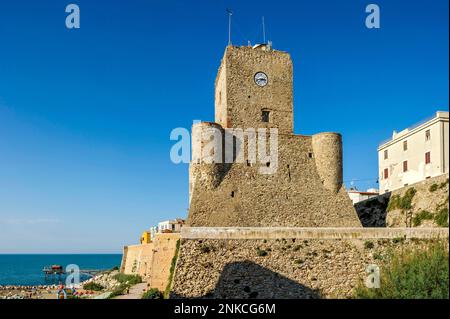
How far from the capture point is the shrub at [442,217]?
23.5 meters

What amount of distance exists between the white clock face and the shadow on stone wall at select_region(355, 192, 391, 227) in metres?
10.8

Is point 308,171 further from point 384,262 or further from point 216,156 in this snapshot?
point 384,262

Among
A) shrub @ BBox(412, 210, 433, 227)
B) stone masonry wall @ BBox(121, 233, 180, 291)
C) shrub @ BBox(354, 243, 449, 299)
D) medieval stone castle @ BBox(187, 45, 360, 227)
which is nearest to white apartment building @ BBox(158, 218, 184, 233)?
stone masonry wall @ BBox(121, 233, 180, 291)

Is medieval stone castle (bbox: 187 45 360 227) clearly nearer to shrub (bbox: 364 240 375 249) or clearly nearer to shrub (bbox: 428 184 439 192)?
shrub (bbox: 364 240 375 249)

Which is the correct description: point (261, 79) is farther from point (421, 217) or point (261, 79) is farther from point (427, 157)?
point (421, 217)

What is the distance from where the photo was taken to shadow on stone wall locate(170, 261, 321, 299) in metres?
20.8

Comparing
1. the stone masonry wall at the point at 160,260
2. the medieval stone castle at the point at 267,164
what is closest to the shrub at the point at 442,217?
the medieval stone castle at the point at 267,164

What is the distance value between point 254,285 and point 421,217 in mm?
10957

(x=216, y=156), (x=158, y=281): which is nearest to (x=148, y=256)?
(x=158, y=281)
